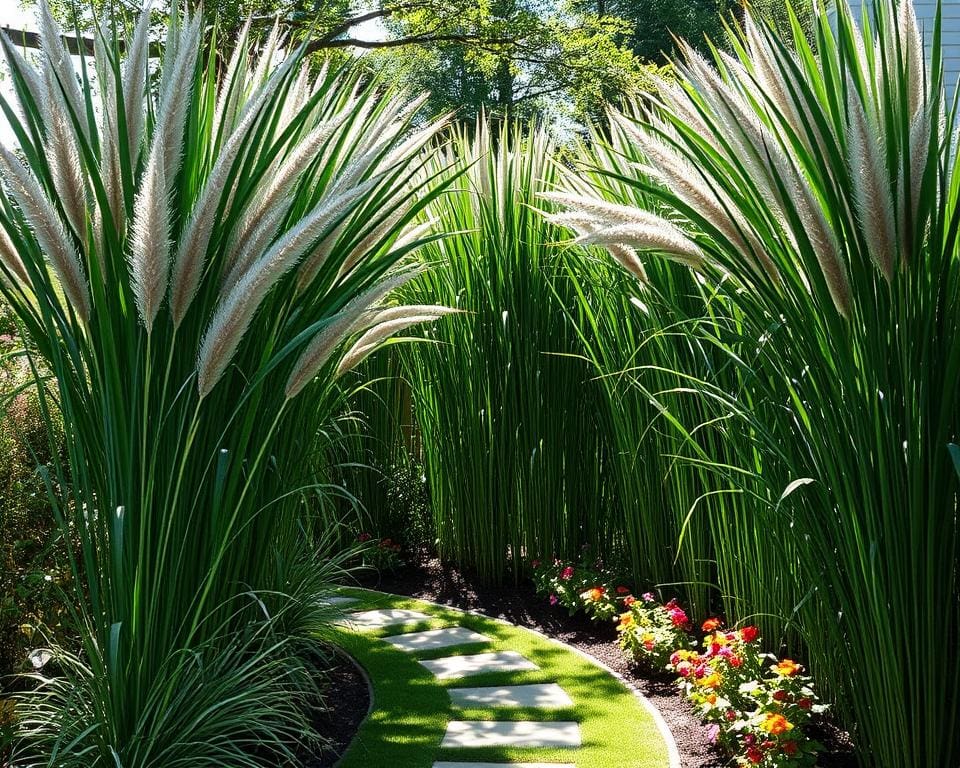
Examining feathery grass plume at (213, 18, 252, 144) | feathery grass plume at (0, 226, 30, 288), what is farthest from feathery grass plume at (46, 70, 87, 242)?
feathery grass plume at (213, 18, 252, 144)

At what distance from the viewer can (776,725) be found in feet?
8.73

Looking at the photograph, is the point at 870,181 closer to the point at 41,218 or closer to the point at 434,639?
the point at 41,218

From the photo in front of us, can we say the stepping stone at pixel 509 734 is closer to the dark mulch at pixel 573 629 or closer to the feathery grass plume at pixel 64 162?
the dark mulch at pixel 573 629

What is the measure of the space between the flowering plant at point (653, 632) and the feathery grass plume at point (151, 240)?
103 inches

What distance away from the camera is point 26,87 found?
2322 millimetres

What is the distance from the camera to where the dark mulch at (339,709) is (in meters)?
3.12

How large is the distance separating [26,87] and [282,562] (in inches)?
69.8

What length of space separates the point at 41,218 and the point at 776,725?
2492 mm

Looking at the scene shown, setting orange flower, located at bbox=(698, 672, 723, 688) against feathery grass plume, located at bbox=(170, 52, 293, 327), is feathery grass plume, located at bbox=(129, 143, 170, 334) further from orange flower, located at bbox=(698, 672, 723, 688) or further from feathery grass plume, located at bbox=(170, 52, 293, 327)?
orange flower, located at bbox=(698, 672, 723, 688)

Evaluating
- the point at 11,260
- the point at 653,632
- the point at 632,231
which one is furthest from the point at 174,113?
the point at 653,632

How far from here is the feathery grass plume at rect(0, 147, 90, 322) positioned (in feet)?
6.88

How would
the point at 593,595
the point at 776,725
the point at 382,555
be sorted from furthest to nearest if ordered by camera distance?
the point at 382,555 < the point at 593,595 < the point at 776,725

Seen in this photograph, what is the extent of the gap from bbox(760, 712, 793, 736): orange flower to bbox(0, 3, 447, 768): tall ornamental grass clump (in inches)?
56.7

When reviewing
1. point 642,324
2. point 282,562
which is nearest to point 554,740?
point 282,562
